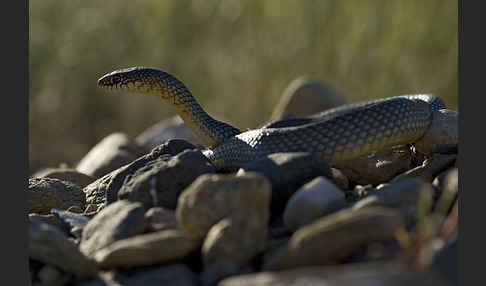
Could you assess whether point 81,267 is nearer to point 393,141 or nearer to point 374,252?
point 374,252

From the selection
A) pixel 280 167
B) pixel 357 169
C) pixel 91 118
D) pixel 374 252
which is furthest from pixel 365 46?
pixel 374 252

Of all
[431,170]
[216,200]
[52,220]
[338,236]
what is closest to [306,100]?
[431,170]

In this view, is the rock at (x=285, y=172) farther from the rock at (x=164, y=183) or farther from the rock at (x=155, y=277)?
the rock at (x=155, y=277)

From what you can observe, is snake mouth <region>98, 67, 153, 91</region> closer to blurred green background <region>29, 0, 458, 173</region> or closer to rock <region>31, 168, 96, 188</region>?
rock <region>31, 168, 96, 188</region>

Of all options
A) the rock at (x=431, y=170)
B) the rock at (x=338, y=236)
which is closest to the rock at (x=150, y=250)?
the rock at (x=338, y=236)

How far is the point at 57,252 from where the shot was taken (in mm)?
3457

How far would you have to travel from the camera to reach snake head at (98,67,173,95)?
613 cm

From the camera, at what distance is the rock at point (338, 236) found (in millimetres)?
3080

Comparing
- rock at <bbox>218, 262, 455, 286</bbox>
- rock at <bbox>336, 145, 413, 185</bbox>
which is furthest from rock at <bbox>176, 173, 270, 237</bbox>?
rock at <bbox>336, 145, 413, 185</bbox>

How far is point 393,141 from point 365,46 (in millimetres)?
5748

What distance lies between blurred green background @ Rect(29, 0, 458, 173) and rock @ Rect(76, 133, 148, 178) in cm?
373

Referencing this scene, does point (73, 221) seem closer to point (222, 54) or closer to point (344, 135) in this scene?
point (344, 135)

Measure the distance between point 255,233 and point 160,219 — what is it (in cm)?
70

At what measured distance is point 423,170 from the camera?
477 cm
